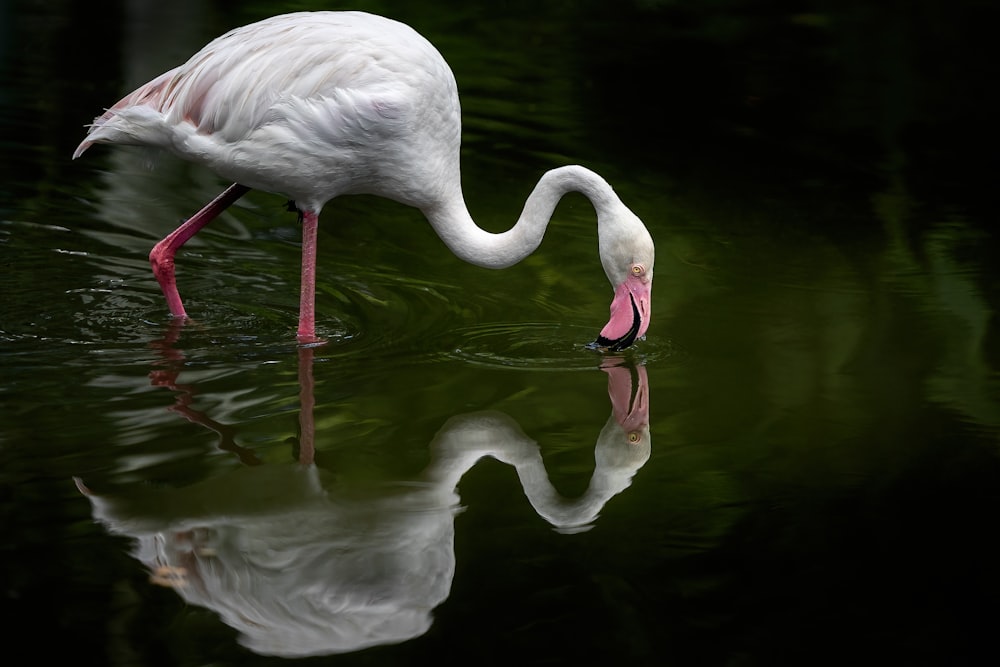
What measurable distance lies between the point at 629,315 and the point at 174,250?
2460 mm

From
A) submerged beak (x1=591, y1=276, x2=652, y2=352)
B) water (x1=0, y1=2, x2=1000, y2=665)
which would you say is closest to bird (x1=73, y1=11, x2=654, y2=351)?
submerged beak (x1=591, y1=276, x2=652, y2=352)

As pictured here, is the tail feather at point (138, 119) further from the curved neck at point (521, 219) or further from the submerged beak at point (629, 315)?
the submerged beak at point (629, 315)

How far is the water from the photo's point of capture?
425cm

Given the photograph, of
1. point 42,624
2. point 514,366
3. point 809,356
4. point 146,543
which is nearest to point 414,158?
point 514,366

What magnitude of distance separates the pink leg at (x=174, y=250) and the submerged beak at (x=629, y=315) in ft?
6.90

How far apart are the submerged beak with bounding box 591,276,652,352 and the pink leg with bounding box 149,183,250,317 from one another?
2.10 metres

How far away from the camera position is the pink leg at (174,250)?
7.07 m

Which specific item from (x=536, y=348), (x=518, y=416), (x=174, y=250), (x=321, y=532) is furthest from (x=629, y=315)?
(x=174, y=250)

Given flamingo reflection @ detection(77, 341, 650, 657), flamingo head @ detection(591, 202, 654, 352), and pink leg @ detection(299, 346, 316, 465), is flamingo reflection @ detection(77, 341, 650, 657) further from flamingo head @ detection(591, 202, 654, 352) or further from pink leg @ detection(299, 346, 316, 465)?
flamingo head @ detection(591, 202, 654, 352)

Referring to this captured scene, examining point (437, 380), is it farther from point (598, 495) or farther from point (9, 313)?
point (9, 313)

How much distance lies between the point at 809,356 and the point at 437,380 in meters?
1.90

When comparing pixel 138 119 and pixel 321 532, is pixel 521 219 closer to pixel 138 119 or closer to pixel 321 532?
pixel 138 119

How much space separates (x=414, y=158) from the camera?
6.57m

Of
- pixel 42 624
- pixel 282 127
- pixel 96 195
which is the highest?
pixel 282 127
